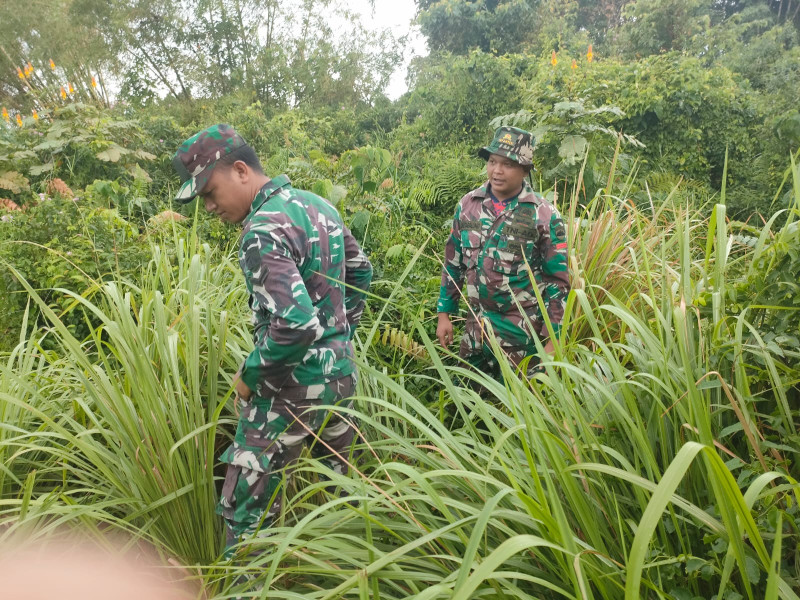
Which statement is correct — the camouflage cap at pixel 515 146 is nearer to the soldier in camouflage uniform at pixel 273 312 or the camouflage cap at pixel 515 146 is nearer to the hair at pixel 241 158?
the soldier in camouflage uniform at pixel 273 312

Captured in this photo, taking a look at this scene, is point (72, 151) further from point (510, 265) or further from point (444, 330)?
point (510, 265)

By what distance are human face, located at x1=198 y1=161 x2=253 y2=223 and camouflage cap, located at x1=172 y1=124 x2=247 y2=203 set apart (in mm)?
30

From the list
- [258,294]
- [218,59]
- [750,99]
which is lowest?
[750,99]

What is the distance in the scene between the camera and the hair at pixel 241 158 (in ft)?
6.33

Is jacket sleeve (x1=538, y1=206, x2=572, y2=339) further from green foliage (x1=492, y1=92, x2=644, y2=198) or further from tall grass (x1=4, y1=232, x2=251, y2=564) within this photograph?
green foliage (x1=492, y1=92, x2=644, y2=198)

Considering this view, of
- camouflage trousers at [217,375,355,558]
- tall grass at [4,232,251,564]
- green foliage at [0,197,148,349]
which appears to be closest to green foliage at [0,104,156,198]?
green foliage at [0,197,148,349]

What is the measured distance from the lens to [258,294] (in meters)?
1.82

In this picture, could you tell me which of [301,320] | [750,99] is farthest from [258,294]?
[750,99]

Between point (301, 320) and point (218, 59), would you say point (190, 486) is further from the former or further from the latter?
point (218, 59)

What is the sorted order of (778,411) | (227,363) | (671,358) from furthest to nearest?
1. (227,363)
2. (671,358)
3. (778,411)

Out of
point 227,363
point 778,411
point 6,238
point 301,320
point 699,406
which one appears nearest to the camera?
point 699,406

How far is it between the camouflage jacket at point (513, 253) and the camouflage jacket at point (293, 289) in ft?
2.85

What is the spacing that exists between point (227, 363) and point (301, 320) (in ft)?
2.94

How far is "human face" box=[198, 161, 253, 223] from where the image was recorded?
1.95 m
